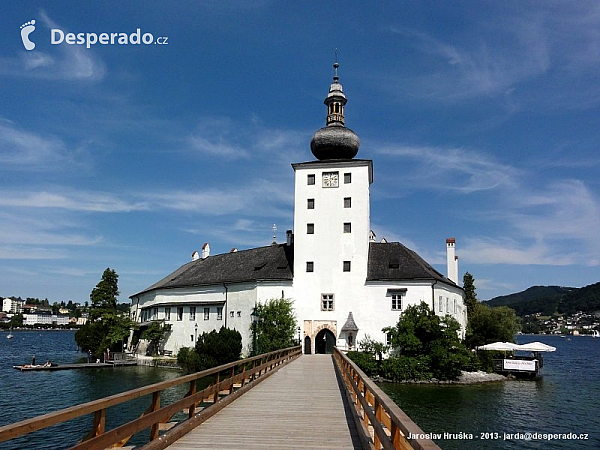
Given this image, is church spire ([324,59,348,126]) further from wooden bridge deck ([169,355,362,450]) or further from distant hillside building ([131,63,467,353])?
wooden bridge deck ([169,355,362,450])

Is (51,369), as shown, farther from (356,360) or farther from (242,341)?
(356,360)

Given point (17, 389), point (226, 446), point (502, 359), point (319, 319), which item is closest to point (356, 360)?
point (319, 319)

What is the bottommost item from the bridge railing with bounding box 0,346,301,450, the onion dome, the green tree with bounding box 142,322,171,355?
the green tree with bounding box 142,322,171,355

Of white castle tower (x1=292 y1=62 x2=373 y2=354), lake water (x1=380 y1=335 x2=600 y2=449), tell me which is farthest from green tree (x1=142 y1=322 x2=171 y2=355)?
lake water (x1=380 y1=335 x2=600 y2=449)

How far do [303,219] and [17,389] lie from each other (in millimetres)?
22266

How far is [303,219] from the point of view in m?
41.2

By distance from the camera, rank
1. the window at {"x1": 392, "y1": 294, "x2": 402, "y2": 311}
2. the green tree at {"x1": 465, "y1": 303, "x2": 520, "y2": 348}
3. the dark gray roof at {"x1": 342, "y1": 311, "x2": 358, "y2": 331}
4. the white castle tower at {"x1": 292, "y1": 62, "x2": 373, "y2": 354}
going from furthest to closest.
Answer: the green tree at {"x1": 465, "y1": 303, "x2": 520, "y2": 348} → the white castle tower at {"x1": 292, "y1": 62, "x2": 373, "y2": 354} → the window at {"x1": 392, "y1": 294, "x2": 402, "y2": 311} → the dark gray roof at {"x1": 342, "y1": 311, "x2": 358, "y2": 331}

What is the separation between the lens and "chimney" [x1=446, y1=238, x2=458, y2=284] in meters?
50.5

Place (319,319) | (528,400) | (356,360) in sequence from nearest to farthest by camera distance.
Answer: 1. (528,400)
2. (356,360)
3. (319,319)

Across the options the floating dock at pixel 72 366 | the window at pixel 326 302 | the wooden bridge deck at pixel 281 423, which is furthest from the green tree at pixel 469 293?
the wooden bridge deck at pixel 281 423

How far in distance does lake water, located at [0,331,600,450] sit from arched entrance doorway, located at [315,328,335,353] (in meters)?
7.12

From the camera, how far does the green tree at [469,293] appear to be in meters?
53.8

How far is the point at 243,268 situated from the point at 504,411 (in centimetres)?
2531

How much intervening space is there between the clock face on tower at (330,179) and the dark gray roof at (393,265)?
588 cm
